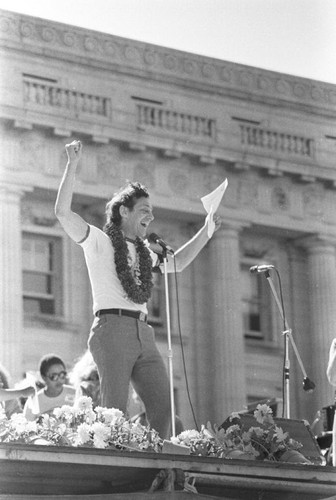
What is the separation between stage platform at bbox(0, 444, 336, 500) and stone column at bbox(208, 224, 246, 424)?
62.4ft

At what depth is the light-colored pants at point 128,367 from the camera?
7434 mm

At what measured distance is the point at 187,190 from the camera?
2633 centimetres

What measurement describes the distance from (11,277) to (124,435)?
16.9 meters

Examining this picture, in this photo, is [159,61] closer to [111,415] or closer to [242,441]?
[242,441]

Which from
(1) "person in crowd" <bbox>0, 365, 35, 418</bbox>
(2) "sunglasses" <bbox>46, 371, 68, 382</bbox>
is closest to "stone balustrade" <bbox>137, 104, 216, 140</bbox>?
(2) "sunglasses" <bbox>46, 371, 68, 382</bbox>

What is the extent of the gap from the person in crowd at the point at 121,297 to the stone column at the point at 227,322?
18.3m

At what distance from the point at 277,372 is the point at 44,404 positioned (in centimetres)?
1714

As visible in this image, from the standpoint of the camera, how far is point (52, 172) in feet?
78.8

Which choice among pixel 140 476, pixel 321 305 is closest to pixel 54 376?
pixel 140 476

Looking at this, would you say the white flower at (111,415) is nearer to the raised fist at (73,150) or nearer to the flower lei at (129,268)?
the flower lei at (129,268)

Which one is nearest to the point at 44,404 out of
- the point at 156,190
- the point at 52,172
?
the point at 52,172

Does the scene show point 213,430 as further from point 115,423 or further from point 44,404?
point 44,404

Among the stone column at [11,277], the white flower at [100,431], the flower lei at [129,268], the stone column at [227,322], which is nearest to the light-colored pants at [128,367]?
the flower lei at [129,268]

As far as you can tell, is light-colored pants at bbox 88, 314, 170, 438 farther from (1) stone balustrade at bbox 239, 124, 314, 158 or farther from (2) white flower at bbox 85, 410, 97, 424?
(1) stone balustrade at bbox 239, 124, 314, 158
